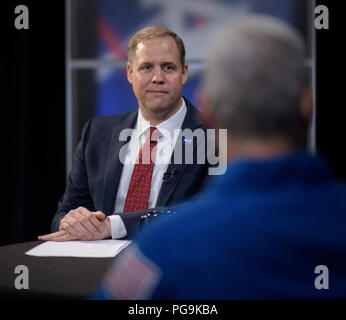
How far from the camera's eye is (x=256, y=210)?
68 centimetres

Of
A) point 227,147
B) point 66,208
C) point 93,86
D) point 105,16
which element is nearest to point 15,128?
point 93,86

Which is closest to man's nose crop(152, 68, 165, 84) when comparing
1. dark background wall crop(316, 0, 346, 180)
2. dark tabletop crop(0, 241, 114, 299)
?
dark tabletop crop(0, 241, 114, 299)

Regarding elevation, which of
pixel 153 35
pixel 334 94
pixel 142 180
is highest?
pixel 153 35

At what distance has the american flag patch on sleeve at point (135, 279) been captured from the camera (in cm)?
71

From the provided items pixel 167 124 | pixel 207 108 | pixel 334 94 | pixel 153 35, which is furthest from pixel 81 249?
pixel 334 94

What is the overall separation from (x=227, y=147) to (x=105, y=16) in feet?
11.3

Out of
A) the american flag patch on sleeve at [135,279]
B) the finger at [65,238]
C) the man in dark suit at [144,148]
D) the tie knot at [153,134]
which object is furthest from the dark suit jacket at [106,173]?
the american flag patch on sleeve at [135,279]

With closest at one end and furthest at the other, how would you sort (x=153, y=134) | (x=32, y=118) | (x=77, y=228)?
(x=77, y=228)
(x=153, y=134)
(x=32, y=118)

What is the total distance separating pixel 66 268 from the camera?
1.46 meters

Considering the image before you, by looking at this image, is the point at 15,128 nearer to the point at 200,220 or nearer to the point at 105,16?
the point at 105,16

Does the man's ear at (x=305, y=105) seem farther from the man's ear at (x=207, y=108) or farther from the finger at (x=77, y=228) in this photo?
the finger at (x=77, y=228)

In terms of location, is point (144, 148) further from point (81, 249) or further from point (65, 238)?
point (81, 249)

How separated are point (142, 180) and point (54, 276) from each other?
94 centimetres
